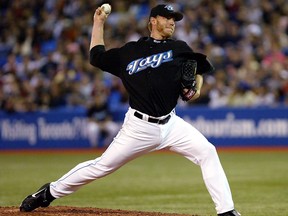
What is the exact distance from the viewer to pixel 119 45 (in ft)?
67.4

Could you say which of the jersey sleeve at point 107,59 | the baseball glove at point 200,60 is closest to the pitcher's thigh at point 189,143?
the baseball glove at point 200,60

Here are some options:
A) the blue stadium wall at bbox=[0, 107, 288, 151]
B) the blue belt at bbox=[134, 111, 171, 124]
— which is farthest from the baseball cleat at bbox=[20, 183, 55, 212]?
the blue stadium wall at bbox=[0, 107, 288, 151]

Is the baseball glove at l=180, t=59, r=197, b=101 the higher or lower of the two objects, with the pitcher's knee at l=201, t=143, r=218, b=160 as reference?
higher

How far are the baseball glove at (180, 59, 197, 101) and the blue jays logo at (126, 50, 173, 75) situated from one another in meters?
0.16

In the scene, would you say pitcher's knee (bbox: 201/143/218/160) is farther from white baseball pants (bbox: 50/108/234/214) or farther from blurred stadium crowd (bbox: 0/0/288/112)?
blurred stadium crowd (bbox: 0/0/288/112)

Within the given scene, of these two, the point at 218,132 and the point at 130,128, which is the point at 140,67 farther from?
the point at 218,132

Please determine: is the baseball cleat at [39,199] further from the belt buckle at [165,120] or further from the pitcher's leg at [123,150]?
the belt buckle at [165,120]

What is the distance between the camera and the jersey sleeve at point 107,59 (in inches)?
271

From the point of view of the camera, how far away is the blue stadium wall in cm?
1783

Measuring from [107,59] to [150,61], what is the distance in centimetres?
42

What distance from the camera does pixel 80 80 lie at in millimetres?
19984

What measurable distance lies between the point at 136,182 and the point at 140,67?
5.41 m

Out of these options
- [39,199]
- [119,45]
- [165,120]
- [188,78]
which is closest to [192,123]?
[119,45]

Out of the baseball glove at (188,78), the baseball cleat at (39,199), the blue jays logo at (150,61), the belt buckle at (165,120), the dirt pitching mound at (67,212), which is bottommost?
the dirt pitching mound at (67,212)
